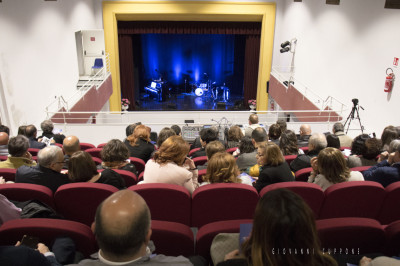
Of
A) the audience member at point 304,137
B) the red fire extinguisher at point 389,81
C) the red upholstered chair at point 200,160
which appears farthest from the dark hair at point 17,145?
the red fire extinguisher at point 389,81

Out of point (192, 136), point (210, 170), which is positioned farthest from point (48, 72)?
point (210, 170)

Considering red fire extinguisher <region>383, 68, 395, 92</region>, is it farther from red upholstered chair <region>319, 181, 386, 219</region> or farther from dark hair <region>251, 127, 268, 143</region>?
red upholstered chair <region>319, 181, 386, 219</region>

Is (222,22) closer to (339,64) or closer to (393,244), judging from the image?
(339,64)

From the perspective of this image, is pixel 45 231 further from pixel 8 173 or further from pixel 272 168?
pixel 272 168

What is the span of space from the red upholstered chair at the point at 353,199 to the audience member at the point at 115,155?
6.26 ft

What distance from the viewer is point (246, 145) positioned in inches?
142

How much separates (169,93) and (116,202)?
14050mm

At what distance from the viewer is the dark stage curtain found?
1221 centimetres

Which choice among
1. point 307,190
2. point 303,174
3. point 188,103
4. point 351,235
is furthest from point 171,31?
point 351,235

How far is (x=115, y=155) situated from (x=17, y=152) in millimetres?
983

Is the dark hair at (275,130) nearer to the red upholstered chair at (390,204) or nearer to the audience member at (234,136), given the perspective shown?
the audience member at (234,136)

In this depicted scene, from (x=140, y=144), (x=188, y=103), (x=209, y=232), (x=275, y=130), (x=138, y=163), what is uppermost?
(x=209, y=232)

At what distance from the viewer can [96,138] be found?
628 centimetres

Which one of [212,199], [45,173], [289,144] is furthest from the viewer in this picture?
[289,144]
